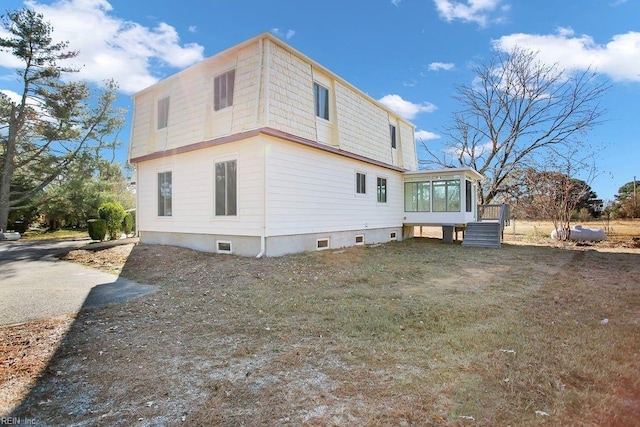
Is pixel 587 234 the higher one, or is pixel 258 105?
pixel 258 105

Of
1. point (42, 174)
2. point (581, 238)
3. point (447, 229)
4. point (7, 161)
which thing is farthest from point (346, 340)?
point (42, 174)

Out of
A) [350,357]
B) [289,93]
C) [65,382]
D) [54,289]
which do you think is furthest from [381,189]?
[65,382]

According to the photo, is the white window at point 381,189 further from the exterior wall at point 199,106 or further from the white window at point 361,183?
the exterior wall at point 199,106

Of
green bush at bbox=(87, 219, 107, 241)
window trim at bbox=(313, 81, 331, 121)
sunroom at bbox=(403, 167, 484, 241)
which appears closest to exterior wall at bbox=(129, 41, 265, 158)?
window trim at bbox=(313, 81, 331, 121)

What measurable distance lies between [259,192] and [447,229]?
1045cm

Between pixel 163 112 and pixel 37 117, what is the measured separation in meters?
14.9

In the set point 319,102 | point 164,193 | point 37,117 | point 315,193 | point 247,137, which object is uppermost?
point 37,117

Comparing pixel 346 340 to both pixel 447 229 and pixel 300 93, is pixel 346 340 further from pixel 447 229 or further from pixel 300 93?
pixel 447 229

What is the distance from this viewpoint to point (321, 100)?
11.1 m

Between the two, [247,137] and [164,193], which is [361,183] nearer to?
[247,137]

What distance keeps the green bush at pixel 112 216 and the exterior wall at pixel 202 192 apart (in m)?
3.12

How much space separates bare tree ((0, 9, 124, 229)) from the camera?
62.1 ft

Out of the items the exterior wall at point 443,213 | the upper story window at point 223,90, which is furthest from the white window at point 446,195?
the upper story window at point 223,90

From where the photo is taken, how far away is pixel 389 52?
16531 mm
